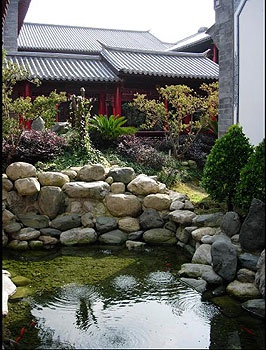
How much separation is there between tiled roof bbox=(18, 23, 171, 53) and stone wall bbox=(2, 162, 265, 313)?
15.1 metres

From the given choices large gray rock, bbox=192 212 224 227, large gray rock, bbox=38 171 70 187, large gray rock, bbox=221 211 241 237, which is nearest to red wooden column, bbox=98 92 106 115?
large gray rock, bbox=38 171 70 187

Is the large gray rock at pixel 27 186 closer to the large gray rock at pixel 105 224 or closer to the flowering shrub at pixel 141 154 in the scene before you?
the large gray rock at pixel 105 224

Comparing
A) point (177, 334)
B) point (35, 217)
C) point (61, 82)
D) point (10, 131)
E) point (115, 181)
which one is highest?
point (61, 82)

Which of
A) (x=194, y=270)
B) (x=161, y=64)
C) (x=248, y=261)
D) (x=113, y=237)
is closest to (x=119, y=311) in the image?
(x=194, y=270)

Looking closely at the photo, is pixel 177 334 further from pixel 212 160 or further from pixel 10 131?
pixel 10 131

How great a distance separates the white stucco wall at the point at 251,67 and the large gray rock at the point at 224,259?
235 cm

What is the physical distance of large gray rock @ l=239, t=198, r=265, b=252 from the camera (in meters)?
6.06

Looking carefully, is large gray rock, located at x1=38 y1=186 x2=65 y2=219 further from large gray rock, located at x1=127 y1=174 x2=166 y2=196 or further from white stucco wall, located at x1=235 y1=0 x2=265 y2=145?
white stucco wall, located at x1=235 y1=0 x2=265 y2=145

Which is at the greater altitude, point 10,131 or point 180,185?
point 10,131

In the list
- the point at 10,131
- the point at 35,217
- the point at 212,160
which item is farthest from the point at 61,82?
the point at 212,160

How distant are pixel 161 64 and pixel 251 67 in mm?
10011

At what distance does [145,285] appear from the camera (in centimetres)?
628

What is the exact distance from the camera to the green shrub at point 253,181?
6449 mm

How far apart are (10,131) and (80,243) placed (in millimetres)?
2875
